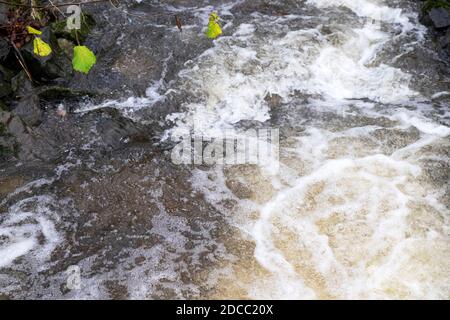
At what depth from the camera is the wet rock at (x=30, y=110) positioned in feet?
19.0

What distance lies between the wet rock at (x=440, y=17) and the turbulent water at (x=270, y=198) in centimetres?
51

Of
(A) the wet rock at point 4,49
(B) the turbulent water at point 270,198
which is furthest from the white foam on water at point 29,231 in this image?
(A) the wet rock at point 4,49

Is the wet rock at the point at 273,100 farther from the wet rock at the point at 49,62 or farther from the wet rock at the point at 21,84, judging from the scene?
the wet rock at the point at 21,84

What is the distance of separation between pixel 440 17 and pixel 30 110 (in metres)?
7.12

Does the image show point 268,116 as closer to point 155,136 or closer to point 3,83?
point 155,136

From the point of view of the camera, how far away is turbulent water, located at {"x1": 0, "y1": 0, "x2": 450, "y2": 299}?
3963mm

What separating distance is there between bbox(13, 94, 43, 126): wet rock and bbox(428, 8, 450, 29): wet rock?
6.90 meters

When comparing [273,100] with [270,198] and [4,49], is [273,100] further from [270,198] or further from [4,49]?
[4,49]

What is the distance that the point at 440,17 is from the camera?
24.1 feet

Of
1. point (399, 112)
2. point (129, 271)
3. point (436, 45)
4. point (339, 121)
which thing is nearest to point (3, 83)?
point (129, 271)

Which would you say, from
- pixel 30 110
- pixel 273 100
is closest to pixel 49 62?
pixel 30 110

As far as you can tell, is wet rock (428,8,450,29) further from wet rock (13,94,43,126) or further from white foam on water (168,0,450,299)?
wet rock (13,94,43,126)

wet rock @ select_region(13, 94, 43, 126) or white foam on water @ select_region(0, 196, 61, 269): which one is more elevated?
wet rock @ select_region(13, 94, 43, 126)

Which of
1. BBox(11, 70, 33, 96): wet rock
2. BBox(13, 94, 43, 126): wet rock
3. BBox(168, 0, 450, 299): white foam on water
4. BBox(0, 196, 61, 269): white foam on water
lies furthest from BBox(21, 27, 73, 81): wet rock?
BBox(0, 196, 61, 269): white foam on water
